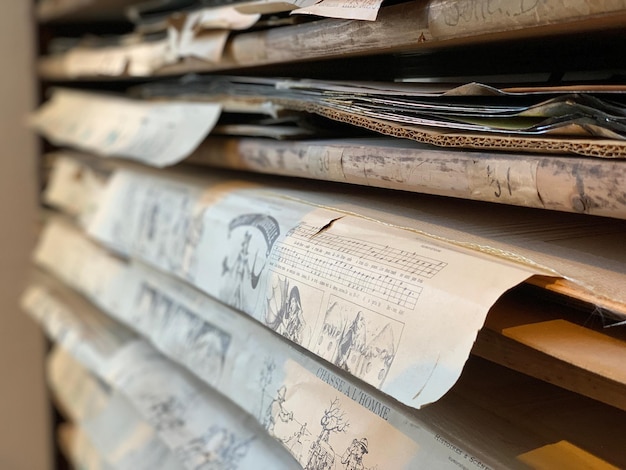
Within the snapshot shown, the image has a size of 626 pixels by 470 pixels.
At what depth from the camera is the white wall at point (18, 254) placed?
1381 millimetres

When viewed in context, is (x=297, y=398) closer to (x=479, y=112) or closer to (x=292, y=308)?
(x=292, y=308)

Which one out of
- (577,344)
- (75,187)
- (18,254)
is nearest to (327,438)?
(577,344)

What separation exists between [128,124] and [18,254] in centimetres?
72

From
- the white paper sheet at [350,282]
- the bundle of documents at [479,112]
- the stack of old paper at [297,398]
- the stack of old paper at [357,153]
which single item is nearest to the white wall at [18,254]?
the stack of old paper at [357,153]

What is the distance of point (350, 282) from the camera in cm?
48

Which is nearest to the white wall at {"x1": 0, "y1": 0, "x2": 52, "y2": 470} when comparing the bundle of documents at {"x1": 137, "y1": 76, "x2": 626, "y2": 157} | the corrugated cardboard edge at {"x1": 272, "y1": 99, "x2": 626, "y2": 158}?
the bundle of documents at {"x1": 137, "y1": 76, "x2": 626, "y2": 157}

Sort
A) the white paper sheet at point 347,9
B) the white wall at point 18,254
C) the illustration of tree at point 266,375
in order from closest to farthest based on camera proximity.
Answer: the white paper sheet at point 347,9 → the illustration of tree at point 266,375 → the white wall at point 18,254

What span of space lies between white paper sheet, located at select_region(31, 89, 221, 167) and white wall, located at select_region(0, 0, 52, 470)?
0.43ft

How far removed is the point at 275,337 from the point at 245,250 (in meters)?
0.10

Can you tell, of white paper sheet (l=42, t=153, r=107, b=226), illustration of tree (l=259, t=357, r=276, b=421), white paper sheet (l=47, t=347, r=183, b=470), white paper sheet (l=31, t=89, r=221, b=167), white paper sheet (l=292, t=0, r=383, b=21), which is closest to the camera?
white paper sheet (l=292, t=0, r=383, b=21)

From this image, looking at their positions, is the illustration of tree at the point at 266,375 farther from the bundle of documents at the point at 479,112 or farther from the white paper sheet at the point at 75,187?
the white paper sheet at the point at 75,187

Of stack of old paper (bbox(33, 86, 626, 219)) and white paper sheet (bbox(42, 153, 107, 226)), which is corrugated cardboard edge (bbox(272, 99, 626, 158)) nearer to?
stack of old paper (bbox(33, 86, 626, 219))

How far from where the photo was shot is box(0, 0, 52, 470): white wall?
4.53 feet

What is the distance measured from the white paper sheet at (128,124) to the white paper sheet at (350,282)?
0.26 ft
